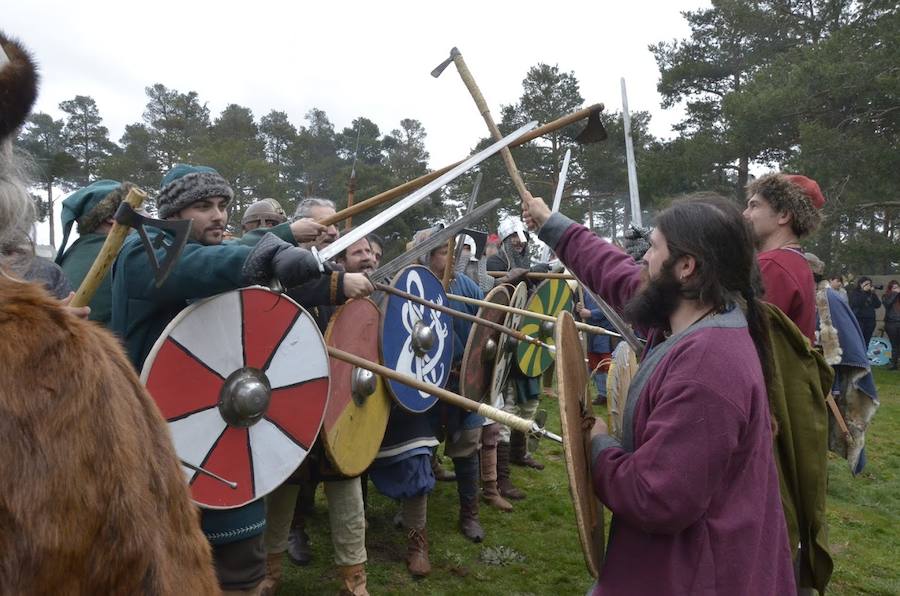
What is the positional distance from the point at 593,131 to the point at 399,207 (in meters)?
1.00

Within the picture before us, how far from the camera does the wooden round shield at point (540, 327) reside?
4.56 metres

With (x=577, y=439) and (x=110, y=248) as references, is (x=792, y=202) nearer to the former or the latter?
(x=577, y=439)

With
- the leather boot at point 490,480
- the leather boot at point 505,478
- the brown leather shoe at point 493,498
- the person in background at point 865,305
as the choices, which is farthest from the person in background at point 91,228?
the person in background at point 865,305

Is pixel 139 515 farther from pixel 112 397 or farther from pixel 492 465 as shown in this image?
pixel 492 465

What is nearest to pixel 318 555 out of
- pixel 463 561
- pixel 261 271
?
pixel 463 561

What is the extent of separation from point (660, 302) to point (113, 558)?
52.6 inches

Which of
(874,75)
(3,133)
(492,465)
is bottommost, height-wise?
(492,465)

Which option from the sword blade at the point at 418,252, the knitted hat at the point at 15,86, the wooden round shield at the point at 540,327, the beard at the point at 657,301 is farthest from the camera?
the wooden round shield at the point at 540,327

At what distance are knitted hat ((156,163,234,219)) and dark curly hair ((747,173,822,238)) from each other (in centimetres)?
208

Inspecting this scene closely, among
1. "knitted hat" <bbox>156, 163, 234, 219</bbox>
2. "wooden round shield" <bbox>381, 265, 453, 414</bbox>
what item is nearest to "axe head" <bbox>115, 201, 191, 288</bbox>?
"knitted hat" <bbox>156, 163, 234, 219</bbox>

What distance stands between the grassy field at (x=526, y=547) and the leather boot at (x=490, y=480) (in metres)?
0.11

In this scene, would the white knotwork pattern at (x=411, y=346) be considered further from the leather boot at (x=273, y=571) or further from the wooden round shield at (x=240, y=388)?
the leather boot at (x=273, y=571)

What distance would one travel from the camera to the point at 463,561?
371cm

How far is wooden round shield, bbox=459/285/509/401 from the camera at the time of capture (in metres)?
3.88
